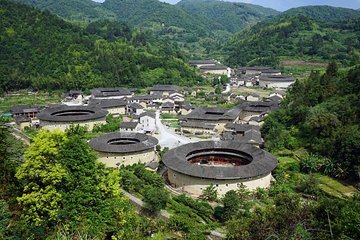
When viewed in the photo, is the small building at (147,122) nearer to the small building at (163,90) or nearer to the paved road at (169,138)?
the paved road at (169,138)

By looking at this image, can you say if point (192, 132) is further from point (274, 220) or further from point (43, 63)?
point (43, 63)

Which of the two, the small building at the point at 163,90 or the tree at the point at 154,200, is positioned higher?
the tree at the point at 154,200

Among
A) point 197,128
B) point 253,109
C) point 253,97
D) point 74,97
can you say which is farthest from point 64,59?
point 253,109

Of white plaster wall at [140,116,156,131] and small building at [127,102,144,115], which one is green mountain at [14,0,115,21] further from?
white plaster wall at [140,116,156,131]

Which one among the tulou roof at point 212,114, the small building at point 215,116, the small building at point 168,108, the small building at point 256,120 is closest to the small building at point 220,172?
the small building at point 215,116

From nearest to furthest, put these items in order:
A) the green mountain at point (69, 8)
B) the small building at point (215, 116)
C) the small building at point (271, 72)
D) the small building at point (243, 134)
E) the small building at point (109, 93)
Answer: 1. the small building at point (243, 134)
2. the small building at point (215, 116)
3. the small building at point (109, 93)
4. the small building at point (271, 72)
5. the green mountain at point (69, 8)

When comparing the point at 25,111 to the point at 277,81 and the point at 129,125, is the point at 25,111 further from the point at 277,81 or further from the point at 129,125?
the point at 277,81

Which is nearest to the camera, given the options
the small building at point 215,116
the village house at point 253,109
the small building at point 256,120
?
the small building at point 215,116

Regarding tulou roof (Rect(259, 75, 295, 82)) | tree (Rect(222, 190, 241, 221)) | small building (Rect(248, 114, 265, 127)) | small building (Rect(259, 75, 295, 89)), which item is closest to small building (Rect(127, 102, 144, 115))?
small building (Rect(248, 114, 265, 127))
